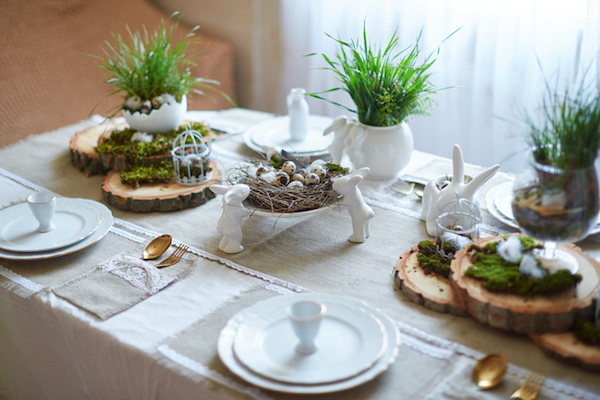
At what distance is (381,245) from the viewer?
3.82 ft

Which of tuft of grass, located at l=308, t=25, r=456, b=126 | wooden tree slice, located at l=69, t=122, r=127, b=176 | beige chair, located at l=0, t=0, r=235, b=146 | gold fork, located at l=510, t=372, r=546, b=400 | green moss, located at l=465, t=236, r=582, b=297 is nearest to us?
gold fork, located at l=510, t=372, r=546, b=400

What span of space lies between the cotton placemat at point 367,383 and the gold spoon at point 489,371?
0.14 feet

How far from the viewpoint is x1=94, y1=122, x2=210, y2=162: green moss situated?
1516 mm

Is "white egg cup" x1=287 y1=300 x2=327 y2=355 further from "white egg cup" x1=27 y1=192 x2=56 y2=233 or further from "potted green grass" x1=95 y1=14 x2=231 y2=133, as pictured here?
"potted green grass" x1=95 y1=14 x2=231 y2=133

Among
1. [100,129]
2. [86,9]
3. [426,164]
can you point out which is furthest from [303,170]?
[86,9]

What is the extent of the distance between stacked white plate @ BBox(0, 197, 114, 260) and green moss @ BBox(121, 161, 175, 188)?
0.47 ft

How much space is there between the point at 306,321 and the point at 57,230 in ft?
Result: 2.32

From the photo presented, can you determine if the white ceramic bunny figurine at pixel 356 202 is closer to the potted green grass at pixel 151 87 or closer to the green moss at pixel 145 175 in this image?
the green moss at pixel 145 175

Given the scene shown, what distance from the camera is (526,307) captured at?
836mm

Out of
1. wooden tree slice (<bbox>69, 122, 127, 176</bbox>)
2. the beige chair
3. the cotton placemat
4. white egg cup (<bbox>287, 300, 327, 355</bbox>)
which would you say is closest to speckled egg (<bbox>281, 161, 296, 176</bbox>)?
the cotton placemat

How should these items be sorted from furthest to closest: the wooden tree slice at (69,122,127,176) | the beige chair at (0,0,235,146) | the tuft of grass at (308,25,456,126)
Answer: the beige chair at (0,0,235,146)
the wooden tree slice at (69,122,127,176)
the tuft of grass at (308,25,456,126)

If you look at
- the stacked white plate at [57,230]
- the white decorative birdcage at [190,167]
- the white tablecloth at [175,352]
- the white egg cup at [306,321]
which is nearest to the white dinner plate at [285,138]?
the white decorative birdcage at [190,167]

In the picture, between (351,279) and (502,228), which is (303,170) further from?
(502,228)

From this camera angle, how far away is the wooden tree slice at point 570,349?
780 millimetres
